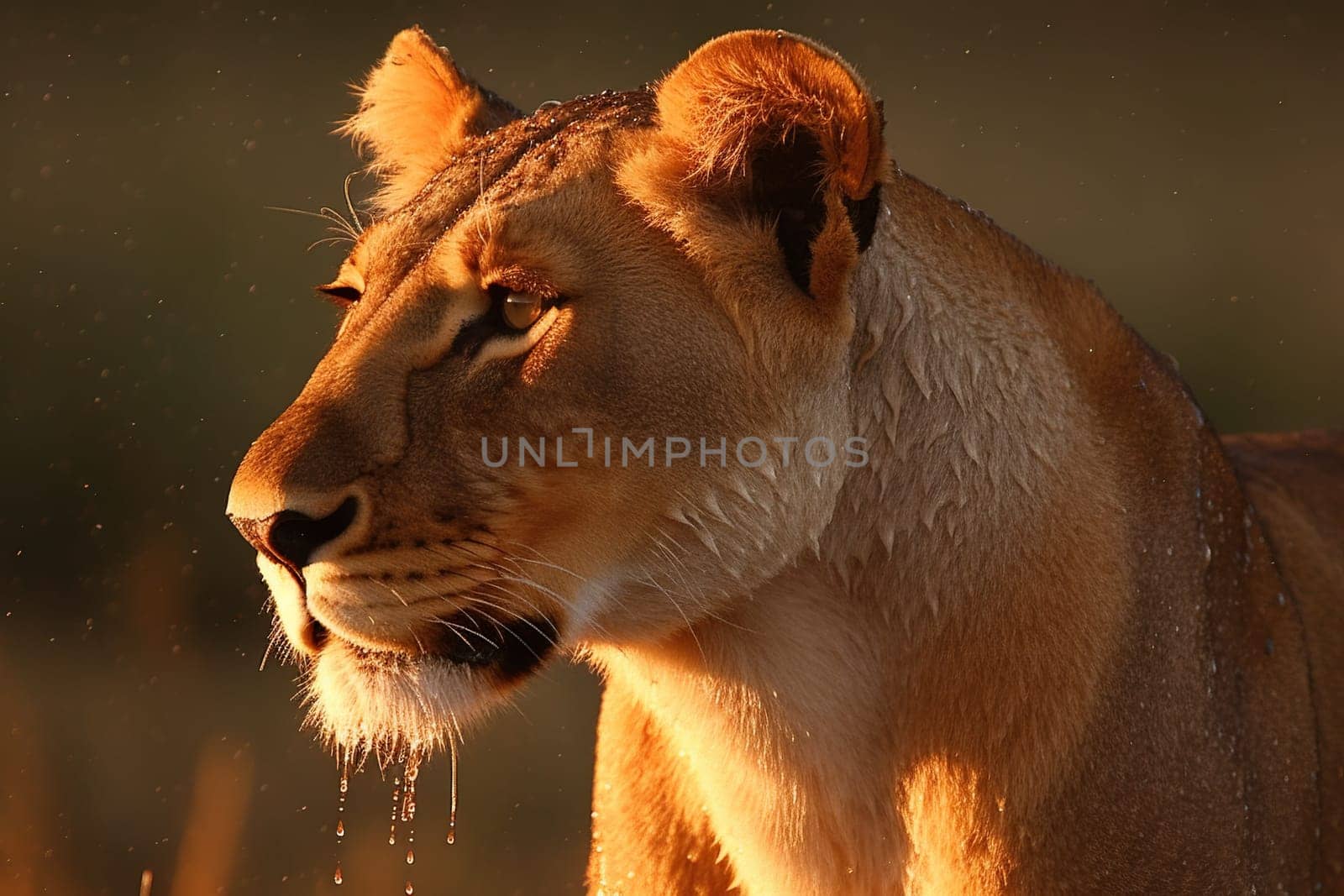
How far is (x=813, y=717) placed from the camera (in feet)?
7.52

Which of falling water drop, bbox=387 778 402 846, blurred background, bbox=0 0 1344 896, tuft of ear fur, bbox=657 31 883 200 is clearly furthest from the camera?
blurred background, bbox=0 0 1344 896

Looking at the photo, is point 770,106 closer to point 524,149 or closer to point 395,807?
point 524,149

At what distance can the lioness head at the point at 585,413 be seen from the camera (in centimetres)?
208

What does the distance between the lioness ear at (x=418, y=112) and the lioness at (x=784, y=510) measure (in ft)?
1.01

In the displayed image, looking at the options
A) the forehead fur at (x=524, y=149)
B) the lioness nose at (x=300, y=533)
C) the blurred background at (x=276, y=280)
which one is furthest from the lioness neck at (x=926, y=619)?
the blurred background at (x=276, y=280)

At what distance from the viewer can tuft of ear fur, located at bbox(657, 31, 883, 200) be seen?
202cm

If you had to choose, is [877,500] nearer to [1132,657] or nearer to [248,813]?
[1132,657]

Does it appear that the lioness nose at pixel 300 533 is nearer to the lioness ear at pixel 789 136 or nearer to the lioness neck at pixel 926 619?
the lioness neck at pixel 926 619

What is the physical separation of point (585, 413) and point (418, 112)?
2.89 ft

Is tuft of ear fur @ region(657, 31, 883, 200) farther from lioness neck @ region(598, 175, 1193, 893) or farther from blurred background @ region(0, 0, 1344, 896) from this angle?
blurred background @ region(0, 0, 1344, 896)

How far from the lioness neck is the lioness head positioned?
84mm

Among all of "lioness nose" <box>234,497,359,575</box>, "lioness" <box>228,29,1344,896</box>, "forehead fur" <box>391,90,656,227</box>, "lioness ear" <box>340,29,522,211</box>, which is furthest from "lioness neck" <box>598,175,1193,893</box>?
"lioness ear" <box>340,29,522,211</box>

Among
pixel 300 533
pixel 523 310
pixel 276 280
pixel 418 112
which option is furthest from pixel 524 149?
pixel 276 280

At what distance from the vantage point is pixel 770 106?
2.07m
